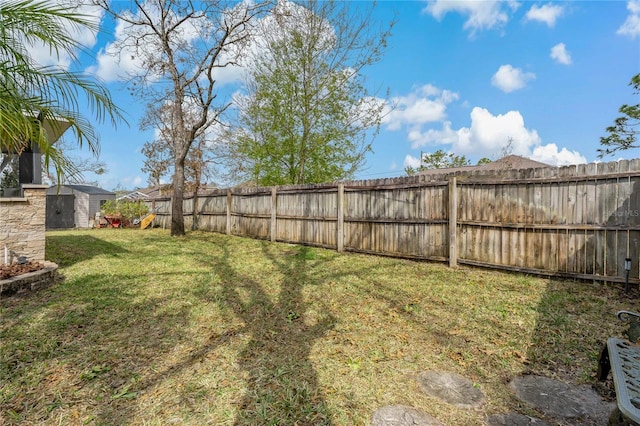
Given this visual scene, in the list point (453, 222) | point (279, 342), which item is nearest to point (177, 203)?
point (453, 222)

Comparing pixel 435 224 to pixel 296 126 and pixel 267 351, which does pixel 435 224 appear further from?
pixel 296 126

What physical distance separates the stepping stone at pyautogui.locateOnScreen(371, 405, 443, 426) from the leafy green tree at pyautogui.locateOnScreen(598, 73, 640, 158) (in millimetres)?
15090

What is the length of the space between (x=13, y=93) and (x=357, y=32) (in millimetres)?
10804

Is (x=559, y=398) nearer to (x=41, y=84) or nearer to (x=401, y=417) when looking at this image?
(x=401, y=417)

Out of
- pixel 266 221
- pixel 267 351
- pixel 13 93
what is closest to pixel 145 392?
pixel 267 351

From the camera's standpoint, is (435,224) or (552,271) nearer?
(552,271)

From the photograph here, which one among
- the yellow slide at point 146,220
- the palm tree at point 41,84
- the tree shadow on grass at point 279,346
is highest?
the palm tree at point 41,84

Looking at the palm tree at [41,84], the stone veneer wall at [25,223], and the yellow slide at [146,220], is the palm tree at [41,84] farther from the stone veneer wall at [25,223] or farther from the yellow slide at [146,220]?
the yellow slide at [146,220]

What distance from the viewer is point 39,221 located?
5078mm

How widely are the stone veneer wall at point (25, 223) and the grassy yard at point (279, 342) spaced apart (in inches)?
31.0

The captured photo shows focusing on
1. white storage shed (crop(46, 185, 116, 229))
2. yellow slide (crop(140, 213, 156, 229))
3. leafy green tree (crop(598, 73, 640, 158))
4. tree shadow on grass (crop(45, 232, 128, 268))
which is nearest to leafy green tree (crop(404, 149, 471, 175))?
leafy green tree (crop(598, 73, 640, 158))

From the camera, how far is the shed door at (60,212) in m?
17.2

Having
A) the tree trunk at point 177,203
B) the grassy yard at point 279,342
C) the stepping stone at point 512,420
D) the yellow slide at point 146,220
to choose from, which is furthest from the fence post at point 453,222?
the yellow slide at point 146,220

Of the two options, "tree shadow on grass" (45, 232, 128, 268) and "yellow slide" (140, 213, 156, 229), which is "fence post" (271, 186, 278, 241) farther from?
"yellow slide" (140, 213, 156, 229)
